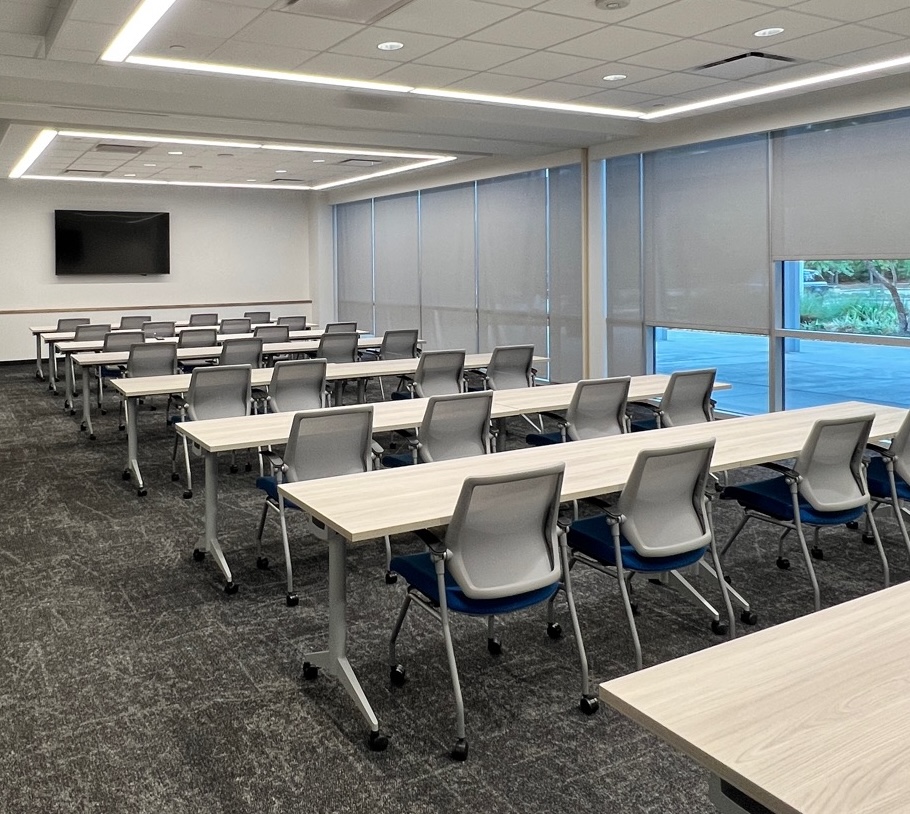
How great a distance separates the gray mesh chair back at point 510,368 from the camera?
7609 mm

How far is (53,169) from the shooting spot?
12484 mm

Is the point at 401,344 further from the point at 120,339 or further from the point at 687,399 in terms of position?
the point at 687,399

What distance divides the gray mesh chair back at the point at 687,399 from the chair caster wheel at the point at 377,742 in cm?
337

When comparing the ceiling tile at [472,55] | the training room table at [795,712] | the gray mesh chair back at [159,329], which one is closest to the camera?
the training room table at [795,712]

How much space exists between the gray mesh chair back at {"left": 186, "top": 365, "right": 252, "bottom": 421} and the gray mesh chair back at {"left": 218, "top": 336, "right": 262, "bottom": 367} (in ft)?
5.82

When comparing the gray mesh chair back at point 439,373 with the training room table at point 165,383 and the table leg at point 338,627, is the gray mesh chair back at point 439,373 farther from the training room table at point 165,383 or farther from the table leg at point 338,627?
Answer: the table leg at point 338,627

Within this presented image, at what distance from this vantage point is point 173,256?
1581 centimetres

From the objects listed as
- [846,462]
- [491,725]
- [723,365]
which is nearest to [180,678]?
[491,725]

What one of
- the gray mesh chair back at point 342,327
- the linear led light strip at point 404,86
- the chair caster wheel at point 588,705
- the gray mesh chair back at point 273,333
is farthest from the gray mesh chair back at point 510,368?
the chair caster wheel at point 588,705

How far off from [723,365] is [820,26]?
755cm

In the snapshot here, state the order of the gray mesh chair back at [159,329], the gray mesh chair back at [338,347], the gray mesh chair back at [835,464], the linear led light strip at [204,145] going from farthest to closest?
1. the gray mesh chair back at [159,329]
2. the linear led light strip at [204,145]
3. the gray mesh chair back at [338,347]
4. the gray mesh chair back at [835,464]

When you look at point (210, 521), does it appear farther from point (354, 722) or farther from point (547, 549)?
point (547, 549)

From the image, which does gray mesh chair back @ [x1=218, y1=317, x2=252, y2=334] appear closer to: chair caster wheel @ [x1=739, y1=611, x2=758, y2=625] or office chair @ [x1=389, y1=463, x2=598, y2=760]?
chair caster wheel @ [x1=739, y1=611, x2=758, y2=625]

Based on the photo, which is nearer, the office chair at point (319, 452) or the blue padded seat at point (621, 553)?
the blue padded seat at point (621, 553)
